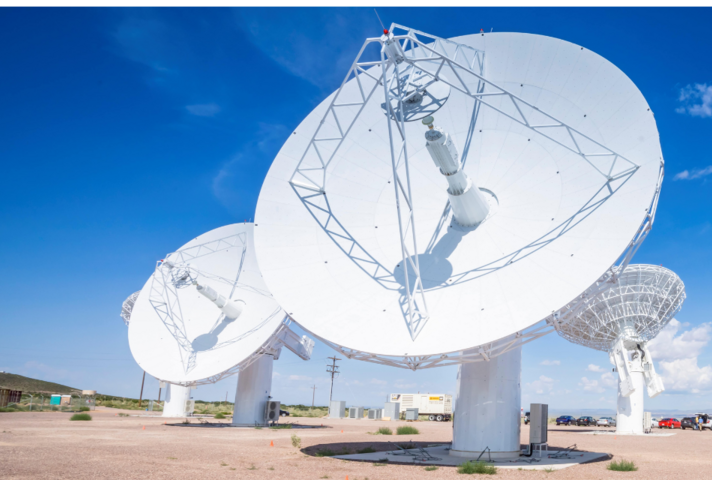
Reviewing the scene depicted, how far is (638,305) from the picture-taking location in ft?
120

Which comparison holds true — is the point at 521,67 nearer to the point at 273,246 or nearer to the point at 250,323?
the point at 273,246

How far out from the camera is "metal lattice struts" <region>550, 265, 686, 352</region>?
117 feet

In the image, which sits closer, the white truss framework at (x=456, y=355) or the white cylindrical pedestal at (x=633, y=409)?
the white truss framework at (x=456, y=355)

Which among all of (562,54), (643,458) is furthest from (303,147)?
(643,458)

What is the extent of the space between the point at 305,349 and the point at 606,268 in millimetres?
22197

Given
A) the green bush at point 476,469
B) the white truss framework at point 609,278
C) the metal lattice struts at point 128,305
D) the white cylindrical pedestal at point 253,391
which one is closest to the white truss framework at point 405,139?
the white truss framework at point 609,278

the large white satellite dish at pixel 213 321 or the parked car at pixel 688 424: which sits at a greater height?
the large white satellite dish at pixel 213 321

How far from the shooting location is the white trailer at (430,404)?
6525 cm

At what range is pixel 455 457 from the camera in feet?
57.1

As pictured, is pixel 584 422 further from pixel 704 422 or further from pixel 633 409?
pixel 633 409

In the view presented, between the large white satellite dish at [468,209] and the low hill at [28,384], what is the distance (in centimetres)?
12579

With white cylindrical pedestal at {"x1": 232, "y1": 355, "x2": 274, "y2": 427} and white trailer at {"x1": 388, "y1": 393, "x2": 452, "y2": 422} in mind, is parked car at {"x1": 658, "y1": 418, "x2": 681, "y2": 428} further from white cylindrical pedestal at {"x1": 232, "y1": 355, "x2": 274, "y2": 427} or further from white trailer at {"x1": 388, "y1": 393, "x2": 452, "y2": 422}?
white cylindrical pedestal at {"x1": 232, "y1": 355, "x2": 274, "y2": 427}

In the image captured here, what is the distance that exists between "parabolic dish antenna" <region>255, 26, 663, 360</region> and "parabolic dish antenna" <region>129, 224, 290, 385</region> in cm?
994

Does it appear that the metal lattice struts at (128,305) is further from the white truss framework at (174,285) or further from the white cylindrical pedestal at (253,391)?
the white cylindrical pedestal at (253,391)
